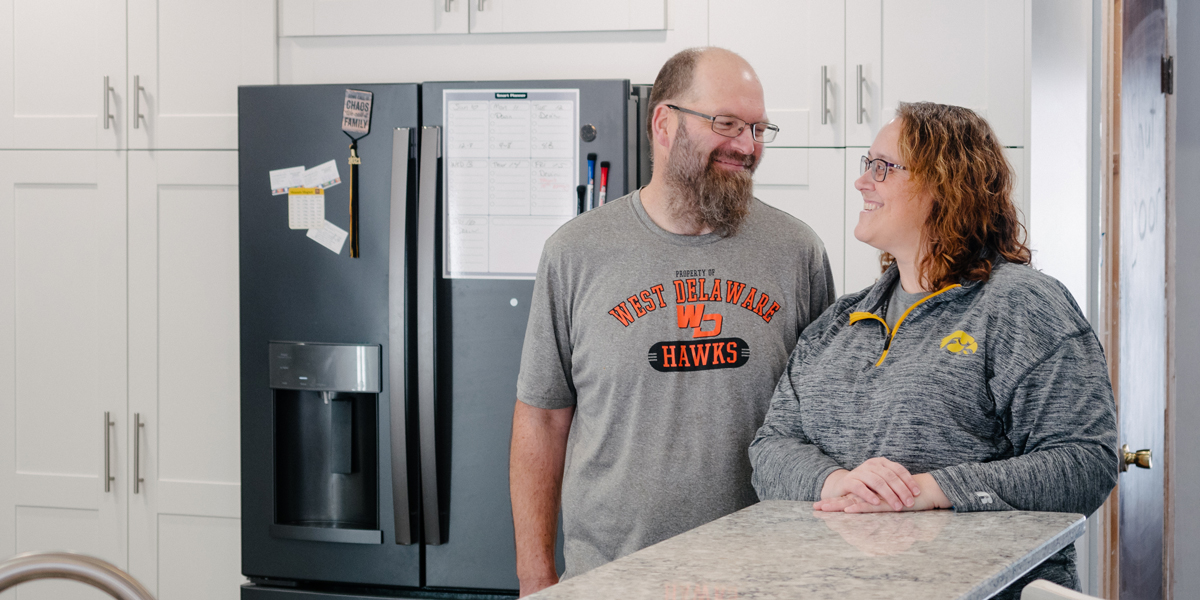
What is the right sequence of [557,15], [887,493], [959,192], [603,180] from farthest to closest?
[557,15], [603,180], [959,192], [887,493]

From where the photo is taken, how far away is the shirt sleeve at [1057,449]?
1033mm

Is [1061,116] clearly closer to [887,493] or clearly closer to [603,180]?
[603,180]

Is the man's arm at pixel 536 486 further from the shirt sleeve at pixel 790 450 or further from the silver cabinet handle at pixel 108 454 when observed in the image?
the silver cabinet handle at pixel 108 454

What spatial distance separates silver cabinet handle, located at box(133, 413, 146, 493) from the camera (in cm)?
250

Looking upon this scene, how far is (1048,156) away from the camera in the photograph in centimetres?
224

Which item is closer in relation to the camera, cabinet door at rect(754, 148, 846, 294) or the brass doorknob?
the brass doorknob

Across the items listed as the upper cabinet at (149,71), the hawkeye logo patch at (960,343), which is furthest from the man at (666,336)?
the upper cabinet at (149,71)

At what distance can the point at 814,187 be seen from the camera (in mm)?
2338

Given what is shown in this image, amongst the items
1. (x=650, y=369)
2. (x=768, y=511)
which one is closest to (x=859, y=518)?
(x=768, y=511)

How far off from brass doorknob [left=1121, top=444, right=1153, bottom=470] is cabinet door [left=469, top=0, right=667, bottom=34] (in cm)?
148

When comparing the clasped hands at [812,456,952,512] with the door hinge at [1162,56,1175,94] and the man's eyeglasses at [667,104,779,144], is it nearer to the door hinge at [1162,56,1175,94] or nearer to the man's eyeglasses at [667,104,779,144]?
the man's eyeglasses at [667,104,779,144]

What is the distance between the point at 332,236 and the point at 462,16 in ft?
2.28

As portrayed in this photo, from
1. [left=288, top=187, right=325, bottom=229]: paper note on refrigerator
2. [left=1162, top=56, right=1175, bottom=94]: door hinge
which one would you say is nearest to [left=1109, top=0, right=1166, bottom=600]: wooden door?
[left=1162, top=56, right=1175, bottom=94]: door hinge

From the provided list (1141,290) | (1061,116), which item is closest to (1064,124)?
(1061,116)
